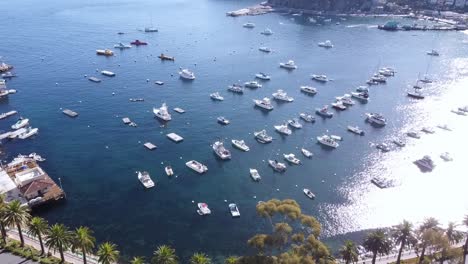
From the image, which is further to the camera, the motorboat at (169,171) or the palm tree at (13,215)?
the motorboat at (169,171)

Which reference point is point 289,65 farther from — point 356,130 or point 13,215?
point 13,215

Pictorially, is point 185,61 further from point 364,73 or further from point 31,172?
point 31,172

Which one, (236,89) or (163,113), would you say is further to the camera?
(236,89)

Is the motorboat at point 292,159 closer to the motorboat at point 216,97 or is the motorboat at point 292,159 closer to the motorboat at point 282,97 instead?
the motorboat at point 282,97

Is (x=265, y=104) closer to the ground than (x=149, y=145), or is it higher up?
higher up

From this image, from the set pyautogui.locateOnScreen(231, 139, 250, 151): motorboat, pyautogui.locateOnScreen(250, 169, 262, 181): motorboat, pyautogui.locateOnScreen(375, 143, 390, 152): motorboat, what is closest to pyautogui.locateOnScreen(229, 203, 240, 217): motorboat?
pyautogui.locateOnScreen(250, 169, 262, 181): motorboat

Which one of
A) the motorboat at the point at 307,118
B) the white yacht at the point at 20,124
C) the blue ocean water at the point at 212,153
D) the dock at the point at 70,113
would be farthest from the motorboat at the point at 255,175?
the white yacht at the point at 20,124

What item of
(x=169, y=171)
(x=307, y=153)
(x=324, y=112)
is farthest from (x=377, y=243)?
(x=324, y=112)
